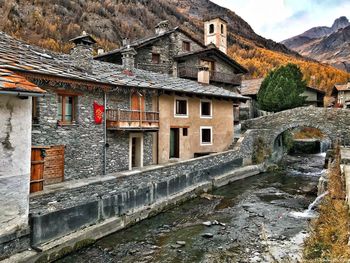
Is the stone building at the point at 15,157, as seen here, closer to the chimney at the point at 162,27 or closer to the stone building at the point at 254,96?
the chimney at the point at 162,27

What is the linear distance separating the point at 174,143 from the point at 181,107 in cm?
253

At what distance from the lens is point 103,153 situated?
1514 centimetres

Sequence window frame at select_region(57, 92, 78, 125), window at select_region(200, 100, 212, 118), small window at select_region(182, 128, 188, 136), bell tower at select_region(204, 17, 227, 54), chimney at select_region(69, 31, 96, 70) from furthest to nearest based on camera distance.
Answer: bell tower at select_region(204, 17, 227, 54), window at select_region(200, 100, 212, 118), small window at select_region(182, 128, 188, 136), chimney at select_region(69, 31, 96, 70), window frame at select_region(57, 92, 78, 125)

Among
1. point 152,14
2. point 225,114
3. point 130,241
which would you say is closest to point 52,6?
point 152,14

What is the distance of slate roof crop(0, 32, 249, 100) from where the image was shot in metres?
11.1

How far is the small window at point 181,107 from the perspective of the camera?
20.5 metres

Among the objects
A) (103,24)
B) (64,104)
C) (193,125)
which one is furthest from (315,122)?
(103,24)

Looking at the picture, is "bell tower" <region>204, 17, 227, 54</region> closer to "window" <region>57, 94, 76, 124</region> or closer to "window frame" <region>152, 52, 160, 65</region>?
"window frame" <region>152, 52, 160, 65</region>

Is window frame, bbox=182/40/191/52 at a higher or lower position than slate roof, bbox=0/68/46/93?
higher

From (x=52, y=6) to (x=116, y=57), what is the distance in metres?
34.6

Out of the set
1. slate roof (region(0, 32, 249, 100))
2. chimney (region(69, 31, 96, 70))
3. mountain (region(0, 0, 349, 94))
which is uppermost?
mountain (region(0, 0, 349, 94))

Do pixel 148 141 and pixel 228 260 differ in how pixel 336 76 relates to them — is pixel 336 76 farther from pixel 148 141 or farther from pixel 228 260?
pixel 228 260

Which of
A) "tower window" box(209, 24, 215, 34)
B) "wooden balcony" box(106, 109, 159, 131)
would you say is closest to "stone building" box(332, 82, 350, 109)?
"tower window" box(209, 24, 215, 34)

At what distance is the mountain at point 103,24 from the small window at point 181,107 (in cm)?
2518
